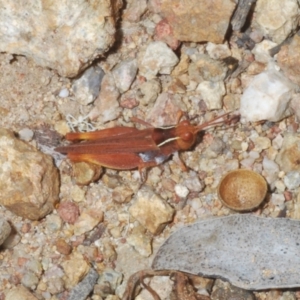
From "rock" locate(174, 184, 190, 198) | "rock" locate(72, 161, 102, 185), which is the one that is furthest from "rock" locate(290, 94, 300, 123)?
"rock" locate(72, 161, 102, 185)

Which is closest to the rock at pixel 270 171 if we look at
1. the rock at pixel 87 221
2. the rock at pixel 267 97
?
the rock at pixel 267 97

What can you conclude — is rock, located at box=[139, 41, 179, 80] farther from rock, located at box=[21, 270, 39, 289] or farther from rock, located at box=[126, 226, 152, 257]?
rock, located at box=[21, 270, 39, 289]

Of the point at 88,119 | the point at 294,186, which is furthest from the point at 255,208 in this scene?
the point at 88,119

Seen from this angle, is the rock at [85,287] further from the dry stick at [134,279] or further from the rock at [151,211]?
the rock at [151,211]

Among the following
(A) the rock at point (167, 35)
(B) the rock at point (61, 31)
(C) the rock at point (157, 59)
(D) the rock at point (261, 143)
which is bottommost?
(D) the rock at point (261, 143)

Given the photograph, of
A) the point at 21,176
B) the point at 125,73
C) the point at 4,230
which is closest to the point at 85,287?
the point at 4,230

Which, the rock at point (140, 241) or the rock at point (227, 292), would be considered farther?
the rock at point (140, 241)

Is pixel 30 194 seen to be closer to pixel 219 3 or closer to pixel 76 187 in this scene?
pixel 76 187
